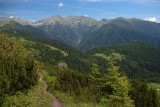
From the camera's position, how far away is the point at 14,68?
124 feet

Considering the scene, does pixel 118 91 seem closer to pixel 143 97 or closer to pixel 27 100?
pixel 143 97

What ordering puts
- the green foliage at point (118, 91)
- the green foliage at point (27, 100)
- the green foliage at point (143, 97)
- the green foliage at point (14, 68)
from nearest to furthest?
the green foliage at point (27, 100) → the green foliage at point (14, 68) → the green foliage at point (118, 91) → the green foliage at point (143, 97)

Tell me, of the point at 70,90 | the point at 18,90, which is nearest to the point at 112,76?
the point at 70,90

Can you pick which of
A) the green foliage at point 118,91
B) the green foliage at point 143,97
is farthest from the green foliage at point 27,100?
the green foliage at point 143,97

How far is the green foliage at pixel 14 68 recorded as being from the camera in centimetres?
3338

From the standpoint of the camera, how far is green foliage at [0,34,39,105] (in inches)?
1314

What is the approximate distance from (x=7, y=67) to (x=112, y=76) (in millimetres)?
25003

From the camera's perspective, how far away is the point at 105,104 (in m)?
42.4

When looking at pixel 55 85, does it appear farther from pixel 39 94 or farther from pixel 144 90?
pixel 144 90

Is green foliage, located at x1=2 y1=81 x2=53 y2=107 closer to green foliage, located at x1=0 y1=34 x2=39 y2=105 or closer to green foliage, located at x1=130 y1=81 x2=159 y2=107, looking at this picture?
green foliage, located at x1=0 y1=34 x2=39 y2=105

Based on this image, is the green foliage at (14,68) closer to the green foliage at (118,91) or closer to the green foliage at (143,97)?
the green foliage at (118,91)

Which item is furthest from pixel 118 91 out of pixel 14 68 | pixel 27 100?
pixel 14 68

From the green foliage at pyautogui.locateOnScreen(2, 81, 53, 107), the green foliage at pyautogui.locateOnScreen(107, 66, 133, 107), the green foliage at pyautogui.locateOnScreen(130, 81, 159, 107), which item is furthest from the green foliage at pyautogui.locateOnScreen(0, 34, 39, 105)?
the green foliage at pyautogui.locateOnScreen(130, 81, 159, 107)

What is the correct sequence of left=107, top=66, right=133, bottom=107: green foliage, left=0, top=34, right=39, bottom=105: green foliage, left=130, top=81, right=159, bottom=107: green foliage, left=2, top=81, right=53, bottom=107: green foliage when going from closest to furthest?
1. left=2, top=81, right=53, bottom=107: green foliage
2. left=0, top=34, right=39, bottom=105: green foliage
3. left=107, top=66, right=133, bottom=107: green foliage
4. left=130, top=81, right=159, bottom=107: green foliage
